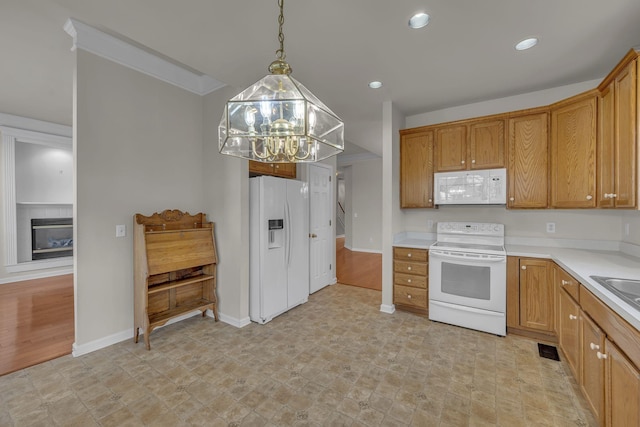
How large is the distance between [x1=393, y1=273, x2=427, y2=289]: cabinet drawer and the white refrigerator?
50.6 inches

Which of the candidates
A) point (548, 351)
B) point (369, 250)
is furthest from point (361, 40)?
point (369, 250)

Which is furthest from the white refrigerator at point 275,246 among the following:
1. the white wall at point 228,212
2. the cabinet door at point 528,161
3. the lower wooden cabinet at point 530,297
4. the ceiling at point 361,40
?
the cabinet door at point 528,161

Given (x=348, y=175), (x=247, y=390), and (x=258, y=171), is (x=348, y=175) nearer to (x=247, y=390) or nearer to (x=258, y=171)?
(x=258, y=171)

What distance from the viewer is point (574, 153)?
2646 millimetres

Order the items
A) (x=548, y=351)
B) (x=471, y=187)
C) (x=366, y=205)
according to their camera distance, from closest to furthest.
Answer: (x=548, y=351)
(x=471, y=187)
(x=366, y=205)

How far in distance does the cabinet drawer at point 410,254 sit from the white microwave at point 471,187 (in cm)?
70

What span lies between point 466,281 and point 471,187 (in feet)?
3.73

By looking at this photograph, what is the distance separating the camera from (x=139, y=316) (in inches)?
107

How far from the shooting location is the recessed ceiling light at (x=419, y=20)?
1895 mm

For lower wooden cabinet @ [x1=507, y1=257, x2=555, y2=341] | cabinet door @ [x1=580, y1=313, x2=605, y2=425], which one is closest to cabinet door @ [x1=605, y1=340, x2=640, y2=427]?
cabinet door @ [x1=580, y1=313, x2=605, y2=425]

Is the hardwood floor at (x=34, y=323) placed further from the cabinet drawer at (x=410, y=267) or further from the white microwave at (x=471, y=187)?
the white microwave at (x=471, y=187)

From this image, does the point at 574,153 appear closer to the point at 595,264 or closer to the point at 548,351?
the point at 595,264

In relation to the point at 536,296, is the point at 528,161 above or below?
above

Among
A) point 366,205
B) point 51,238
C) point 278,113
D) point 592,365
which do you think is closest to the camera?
point 278,113
